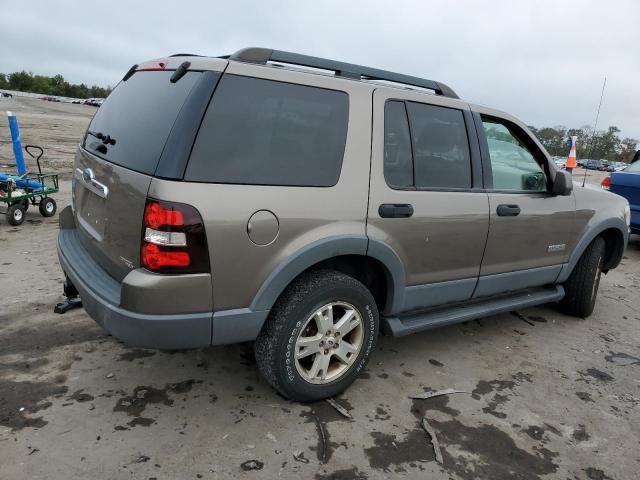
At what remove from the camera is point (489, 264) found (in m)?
3.57

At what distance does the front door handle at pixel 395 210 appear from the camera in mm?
2881

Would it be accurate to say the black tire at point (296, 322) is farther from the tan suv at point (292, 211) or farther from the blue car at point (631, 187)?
the blue car at point (631, 187)

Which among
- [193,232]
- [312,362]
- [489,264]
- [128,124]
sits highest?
[128,124]

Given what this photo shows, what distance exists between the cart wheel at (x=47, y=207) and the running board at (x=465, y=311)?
6046mm

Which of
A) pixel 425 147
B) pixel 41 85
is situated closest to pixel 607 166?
pixel 425 147

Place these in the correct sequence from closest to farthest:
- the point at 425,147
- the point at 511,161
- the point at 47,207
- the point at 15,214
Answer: the point at 425,147, the point at 511,161, the point at 15,214, the point at 47,207

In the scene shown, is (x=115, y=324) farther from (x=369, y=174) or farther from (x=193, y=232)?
(x=369, y=174)

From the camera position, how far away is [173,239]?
2.26m

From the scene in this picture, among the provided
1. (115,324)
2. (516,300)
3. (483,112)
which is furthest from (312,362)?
(483,112)

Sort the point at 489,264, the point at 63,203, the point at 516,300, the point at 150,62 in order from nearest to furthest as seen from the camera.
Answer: the point at 150,62
the point at 489,264
the point at 516,300
the point at 63,203

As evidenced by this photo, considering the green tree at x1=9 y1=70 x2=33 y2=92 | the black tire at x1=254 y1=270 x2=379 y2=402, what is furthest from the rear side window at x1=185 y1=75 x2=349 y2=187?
the green tree at x1=9 y1=70 x2=33 y2=92

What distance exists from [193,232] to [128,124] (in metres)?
0.94

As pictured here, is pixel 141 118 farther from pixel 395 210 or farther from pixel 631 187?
pixel 631 187

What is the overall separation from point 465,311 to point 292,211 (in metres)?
1.72
